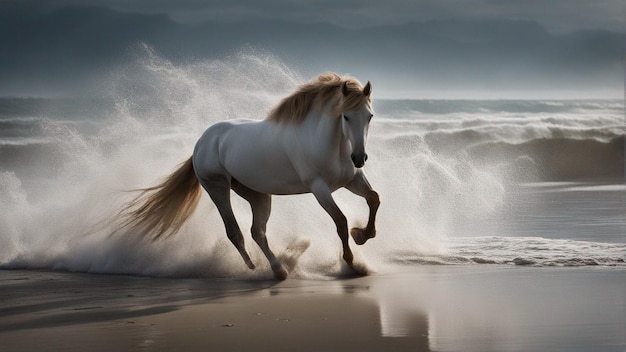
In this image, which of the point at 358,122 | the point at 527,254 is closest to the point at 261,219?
the point at 358,122

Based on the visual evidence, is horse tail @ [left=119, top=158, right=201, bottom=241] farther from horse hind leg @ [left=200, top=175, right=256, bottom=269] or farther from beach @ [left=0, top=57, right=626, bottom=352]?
horse hind leg @ [left=200, top=175, right=256, bottom=269]

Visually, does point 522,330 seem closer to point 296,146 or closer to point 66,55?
point 296,146

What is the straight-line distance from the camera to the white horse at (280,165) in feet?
23.7

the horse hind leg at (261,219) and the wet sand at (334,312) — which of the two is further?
the horse hind leg at (261,219)

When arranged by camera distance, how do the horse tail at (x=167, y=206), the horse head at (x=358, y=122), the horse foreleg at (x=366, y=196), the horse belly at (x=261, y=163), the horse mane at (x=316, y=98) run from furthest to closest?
the horse tail at (x=167, y=206) → the horse belly at (x=261, y=163) → the horse foreleg at (x=366, y=196) → the horse mane at (x=316, y=98) → the horse head at (x=358, y=122)

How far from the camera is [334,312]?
5871mm

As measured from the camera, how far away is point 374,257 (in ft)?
26.6

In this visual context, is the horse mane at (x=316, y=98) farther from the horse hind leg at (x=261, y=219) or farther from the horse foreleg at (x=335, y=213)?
the horse hind leg at (x=261, y=219)

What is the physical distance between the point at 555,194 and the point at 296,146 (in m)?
7.44

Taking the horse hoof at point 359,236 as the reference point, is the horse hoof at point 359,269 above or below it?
below

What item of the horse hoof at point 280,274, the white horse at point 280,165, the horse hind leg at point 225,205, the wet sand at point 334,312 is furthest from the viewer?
the horse hind leg at point 225,205

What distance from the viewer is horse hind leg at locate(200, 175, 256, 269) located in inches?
314

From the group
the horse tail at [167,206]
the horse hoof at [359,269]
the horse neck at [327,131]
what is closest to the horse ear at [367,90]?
the horse neck at [327,131]

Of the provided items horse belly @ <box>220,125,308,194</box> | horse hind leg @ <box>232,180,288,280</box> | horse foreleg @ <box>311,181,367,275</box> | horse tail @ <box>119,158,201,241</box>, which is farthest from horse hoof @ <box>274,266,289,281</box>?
horse tail @ <box>119,158,201,241</box>
